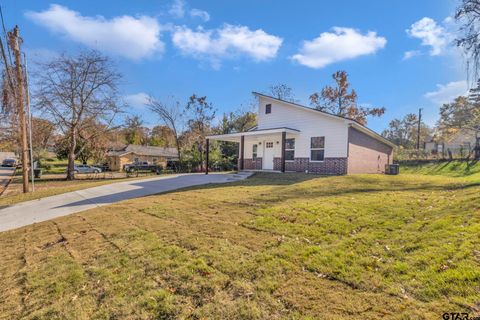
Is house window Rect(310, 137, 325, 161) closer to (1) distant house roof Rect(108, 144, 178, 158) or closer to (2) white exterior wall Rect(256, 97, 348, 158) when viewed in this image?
(2) white exterior wall Rect(256, 97, 348, 158)

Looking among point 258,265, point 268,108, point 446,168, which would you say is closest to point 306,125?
point 268,108

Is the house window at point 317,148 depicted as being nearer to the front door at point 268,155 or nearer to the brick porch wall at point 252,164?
the front door at point 268,155

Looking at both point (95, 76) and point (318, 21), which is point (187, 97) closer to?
point (95, 76)

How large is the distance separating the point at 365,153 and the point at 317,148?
3728 millimetres

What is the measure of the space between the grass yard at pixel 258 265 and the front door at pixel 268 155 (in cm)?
1167

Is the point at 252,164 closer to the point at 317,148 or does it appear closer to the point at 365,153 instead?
the point at 317,148

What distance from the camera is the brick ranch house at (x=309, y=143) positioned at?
47.9 ft

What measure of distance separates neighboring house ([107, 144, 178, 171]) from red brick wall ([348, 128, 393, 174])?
30.4 meters

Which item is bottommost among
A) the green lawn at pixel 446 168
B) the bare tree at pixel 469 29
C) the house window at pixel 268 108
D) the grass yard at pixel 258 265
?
the grass yard at pixel 258 265

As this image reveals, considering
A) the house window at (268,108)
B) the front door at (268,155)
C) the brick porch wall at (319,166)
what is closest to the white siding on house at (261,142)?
the front door at (268,155)

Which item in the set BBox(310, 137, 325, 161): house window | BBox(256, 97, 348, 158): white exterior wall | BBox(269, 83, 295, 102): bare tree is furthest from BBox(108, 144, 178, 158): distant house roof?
BBox(310, 137, 325, 161): house window

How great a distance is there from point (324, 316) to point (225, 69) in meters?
21.2

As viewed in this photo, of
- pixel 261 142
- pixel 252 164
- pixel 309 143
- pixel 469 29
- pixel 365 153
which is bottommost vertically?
pixel 252 164

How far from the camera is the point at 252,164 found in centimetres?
1941
